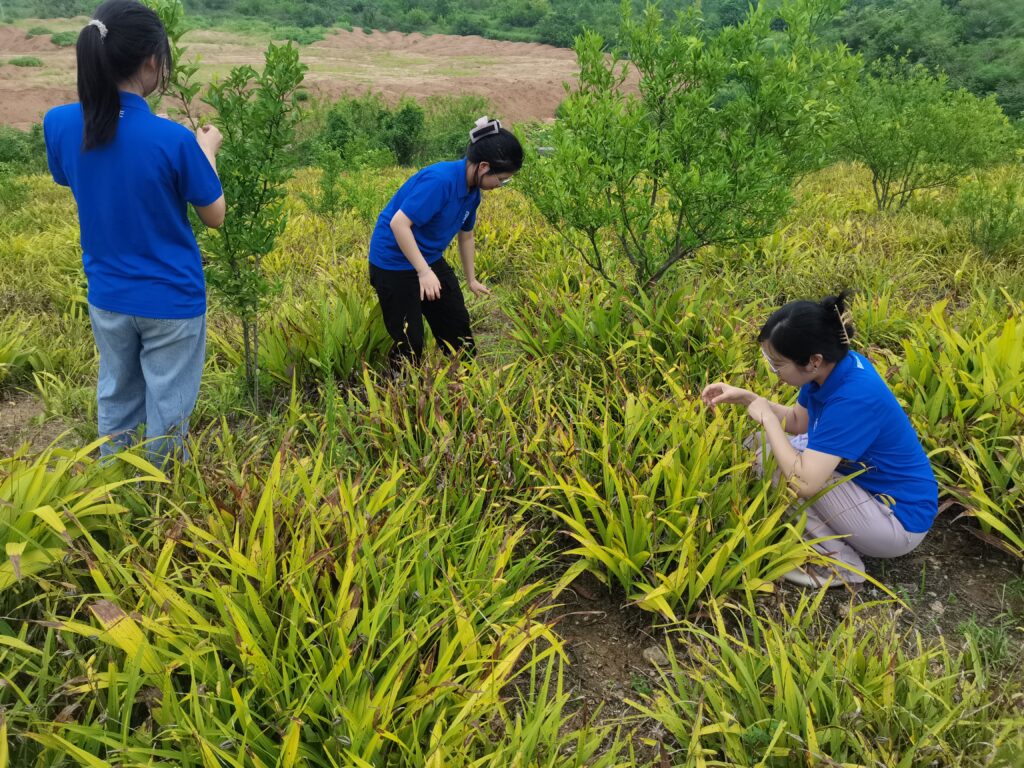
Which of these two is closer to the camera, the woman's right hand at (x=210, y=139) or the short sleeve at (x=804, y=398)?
the woman's right hand at (x=210, y=139)

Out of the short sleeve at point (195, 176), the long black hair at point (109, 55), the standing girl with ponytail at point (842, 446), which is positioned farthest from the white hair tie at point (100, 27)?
the standing girl with ponytail at point (842, 446)

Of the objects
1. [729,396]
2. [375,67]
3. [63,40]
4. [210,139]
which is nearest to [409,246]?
[210,139]

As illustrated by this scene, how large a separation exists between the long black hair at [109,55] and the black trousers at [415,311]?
1.58 m

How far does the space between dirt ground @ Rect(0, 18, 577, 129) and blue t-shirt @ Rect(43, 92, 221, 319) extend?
31.7 m

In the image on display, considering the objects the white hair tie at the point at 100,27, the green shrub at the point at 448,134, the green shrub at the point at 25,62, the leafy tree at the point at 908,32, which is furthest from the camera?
the green shrub at the point at 25,62

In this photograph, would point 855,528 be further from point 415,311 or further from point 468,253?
point 468,253

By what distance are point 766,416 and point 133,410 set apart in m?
2.50

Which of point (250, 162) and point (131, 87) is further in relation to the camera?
point (250, 162)

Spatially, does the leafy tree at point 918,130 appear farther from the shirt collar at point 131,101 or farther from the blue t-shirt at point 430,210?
the shirt collar at point 131,101

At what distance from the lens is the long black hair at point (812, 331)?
211cm

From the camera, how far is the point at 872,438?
7.17 feet

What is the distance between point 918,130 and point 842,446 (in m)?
6.16

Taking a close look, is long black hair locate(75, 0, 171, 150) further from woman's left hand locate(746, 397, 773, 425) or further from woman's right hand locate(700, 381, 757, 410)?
woman's left hand locate(746, 397, 773, 425)

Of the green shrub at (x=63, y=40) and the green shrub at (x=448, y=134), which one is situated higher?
the green shrub at (x=63, y=40)
